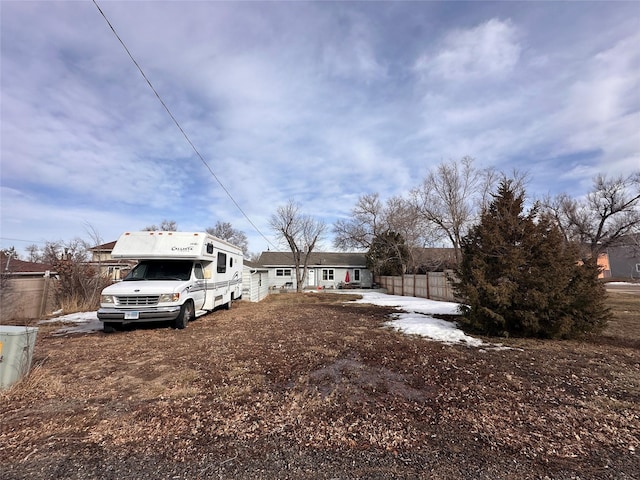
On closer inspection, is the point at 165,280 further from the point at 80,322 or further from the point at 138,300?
the point at 80,322

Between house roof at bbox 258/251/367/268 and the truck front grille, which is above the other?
house roof at bbox 258/251/367/268

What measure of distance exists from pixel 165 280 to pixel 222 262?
333 centimetres

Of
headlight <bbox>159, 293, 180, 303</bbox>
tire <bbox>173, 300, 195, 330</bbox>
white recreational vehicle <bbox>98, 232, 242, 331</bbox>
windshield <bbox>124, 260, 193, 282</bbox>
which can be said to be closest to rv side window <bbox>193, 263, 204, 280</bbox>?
white recreational vehicle <bbox>98, 232, 242, 331</bbox>

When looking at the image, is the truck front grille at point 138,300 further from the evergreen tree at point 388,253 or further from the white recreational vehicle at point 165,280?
the evergreen tree at point 388,253

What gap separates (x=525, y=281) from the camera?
7.68 metres

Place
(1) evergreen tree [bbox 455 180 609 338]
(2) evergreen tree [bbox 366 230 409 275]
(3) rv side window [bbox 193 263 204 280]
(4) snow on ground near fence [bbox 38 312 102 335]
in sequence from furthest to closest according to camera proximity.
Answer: (2) evergreen tree [bbox 366 230 409 275], (3) rv side window [bbox 193 263 204 280], (4) snow on ground near fence [bbox 38 312 102 335], (1) evergreen tree [bbox 455 180 609 338]

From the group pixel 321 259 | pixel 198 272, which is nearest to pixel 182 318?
pixel 198 272

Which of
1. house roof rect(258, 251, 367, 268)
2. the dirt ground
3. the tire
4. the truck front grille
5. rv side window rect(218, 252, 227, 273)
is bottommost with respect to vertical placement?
the dirt ground

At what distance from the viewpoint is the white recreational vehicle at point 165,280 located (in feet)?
26.1

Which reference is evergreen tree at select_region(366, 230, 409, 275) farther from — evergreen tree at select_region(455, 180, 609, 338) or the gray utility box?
the gray utility box

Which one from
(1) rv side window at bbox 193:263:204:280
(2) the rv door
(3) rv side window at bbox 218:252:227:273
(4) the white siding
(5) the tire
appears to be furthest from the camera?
(4) the white siding

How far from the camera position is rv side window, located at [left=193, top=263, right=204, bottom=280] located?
9.77 metres

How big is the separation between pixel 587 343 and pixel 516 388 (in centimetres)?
446

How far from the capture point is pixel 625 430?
313cm
